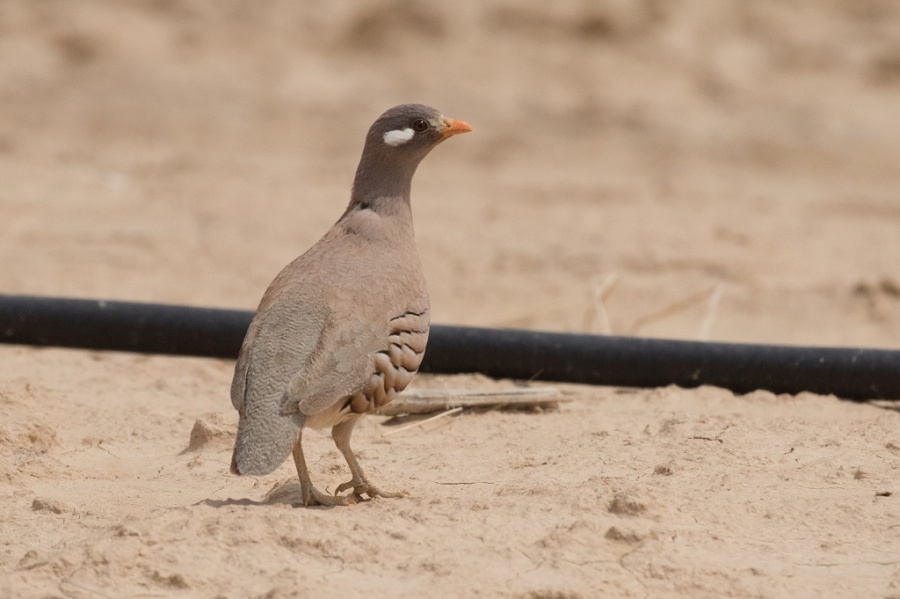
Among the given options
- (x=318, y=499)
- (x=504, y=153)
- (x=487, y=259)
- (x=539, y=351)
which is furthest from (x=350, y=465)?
(x=504, y=153)

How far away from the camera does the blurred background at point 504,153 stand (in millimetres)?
10117

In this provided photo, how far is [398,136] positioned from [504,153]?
30.9 feet

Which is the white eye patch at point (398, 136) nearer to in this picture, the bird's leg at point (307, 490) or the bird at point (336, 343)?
the bird at point (336, 343)

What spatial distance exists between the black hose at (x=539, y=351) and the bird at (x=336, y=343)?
1694mm

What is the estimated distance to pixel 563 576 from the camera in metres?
4.31


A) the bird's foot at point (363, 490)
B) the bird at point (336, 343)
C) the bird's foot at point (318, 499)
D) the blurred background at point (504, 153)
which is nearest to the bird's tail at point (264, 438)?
the bird at point (336, 343)

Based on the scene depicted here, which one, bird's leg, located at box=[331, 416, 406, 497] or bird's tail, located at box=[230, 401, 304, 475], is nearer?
bird's tail, located at box=[230, 401, 304, 475]

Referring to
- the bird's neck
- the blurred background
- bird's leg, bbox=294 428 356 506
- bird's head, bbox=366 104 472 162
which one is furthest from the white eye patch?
the blurred background

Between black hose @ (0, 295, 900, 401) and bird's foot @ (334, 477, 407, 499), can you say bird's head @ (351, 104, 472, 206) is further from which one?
black hose @ (0, 295, 900, 401)

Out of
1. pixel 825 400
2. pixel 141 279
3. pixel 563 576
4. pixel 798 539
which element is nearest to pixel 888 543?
pixel 798 539

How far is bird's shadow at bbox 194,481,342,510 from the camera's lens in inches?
197

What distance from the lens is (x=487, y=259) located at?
432 inches

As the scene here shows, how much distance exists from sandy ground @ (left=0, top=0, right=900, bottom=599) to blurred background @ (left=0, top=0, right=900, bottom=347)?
0.04 meters

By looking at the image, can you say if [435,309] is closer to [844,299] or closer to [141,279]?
[141,279]
